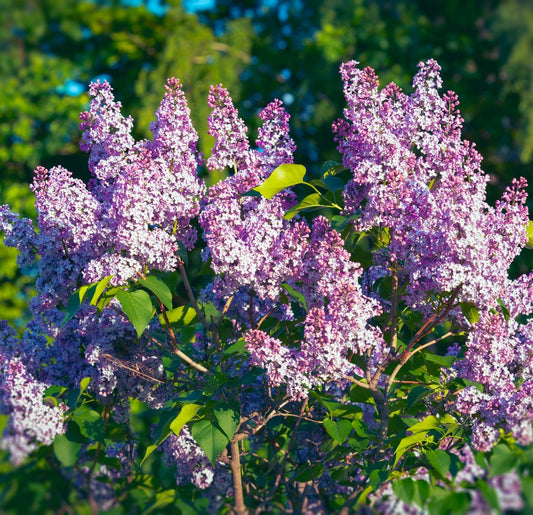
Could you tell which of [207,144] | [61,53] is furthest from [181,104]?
[61,53]

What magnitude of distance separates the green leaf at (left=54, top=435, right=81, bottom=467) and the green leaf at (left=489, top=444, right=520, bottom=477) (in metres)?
1.52

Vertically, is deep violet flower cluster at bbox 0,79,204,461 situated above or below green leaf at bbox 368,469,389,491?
above

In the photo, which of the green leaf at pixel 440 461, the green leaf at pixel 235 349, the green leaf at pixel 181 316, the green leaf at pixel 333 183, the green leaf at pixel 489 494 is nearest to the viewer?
the green leaf at pixel 489 494

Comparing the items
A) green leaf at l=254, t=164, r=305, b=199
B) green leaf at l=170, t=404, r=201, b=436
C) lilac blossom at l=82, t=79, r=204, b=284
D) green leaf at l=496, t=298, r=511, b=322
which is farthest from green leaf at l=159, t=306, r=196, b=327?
green leaf at l=496, t=298, r=511, b=322

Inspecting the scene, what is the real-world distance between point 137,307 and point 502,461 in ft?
4.37

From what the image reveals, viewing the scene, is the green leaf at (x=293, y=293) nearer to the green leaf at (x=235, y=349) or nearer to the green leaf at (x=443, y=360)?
the green leaf at (x=235, y=349)

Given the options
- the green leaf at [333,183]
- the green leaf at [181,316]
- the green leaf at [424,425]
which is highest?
the green leaf at [333,183]

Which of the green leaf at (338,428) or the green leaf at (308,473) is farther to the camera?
the green leaf at (308,473)

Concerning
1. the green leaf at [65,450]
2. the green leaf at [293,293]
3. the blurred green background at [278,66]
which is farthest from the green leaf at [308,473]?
the blurred green background at [278,66]

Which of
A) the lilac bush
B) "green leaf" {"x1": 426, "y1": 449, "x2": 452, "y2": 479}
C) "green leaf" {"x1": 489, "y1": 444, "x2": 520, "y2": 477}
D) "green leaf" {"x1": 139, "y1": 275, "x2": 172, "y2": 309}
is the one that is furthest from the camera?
"green leaf" {"x1": 139, "y1": 275, "x2": 172, "y2": 309}

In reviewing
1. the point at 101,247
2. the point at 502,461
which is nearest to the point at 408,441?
the point at 502,461

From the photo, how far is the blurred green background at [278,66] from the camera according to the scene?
15.4m

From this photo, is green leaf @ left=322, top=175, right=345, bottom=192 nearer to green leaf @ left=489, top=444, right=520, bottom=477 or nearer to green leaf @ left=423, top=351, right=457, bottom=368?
green leaf @ left=423, top=351, right=457, bottom=368

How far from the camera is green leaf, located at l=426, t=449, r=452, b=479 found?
7.88ft
